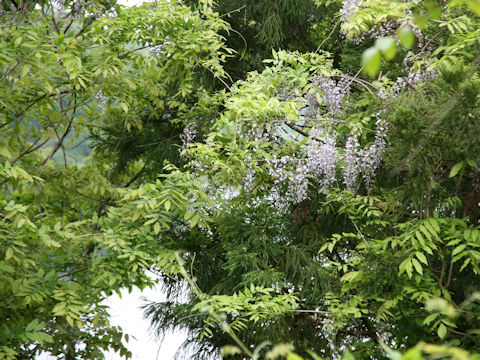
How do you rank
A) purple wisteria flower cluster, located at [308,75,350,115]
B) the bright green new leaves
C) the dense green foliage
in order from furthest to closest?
1. purple wisteria flower cluster, located at [308,75,350,115]
2. the bright green new leaves
3. the dense green foliage

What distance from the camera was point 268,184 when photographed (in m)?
3.93

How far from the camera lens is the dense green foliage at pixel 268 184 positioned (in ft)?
8.22

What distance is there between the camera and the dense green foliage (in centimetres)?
251

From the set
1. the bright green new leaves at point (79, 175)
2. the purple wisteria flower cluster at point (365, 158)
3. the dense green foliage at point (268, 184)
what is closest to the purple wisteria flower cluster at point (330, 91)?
the dense green foliage at point (268, 184)

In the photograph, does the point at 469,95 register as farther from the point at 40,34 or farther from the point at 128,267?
the point at 40,34

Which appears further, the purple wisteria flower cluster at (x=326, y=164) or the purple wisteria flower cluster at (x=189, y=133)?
the purple wisteria flower cluster at (x=189, y=133)

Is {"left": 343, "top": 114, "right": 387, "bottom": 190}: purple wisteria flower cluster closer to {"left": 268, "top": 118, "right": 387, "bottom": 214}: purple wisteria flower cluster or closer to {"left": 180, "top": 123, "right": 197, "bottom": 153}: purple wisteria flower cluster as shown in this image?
{"left": 268, "top": 118, "right": 387, "bottom": 214}: purple wisteria flower cluster

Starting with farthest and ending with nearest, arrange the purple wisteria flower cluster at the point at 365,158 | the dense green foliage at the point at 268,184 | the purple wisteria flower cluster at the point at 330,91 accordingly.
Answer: the purple wisteria flower cluster at the point at 330,91, the purple wisteria flower cluster at the point at 365,158, the dense green foliage at the point at 268,184

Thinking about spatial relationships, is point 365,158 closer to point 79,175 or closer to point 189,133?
point 189,133

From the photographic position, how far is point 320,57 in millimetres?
3328

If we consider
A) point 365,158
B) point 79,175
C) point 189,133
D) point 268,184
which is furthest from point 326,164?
point 79,175

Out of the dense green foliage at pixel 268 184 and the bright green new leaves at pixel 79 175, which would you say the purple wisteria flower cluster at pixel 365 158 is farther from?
the bright green new leaves at pixel 79 175

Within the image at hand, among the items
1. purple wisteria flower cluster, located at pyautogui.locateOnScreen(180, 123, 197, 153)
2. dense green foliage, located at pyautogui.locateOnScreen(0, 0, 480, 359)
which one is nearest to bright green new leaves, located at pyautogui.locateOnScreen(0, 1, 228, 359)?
dense green foliage, located at pyautogui.locateOnScreen(0, 0, 480, 359)

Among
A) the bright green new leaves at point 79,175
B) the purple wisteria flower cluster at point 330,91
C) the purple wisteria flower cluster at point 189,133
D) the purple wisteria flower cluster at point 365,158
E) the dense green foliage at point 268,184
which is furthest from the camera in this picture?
the purple wisteria flower cluster at point 189,133
